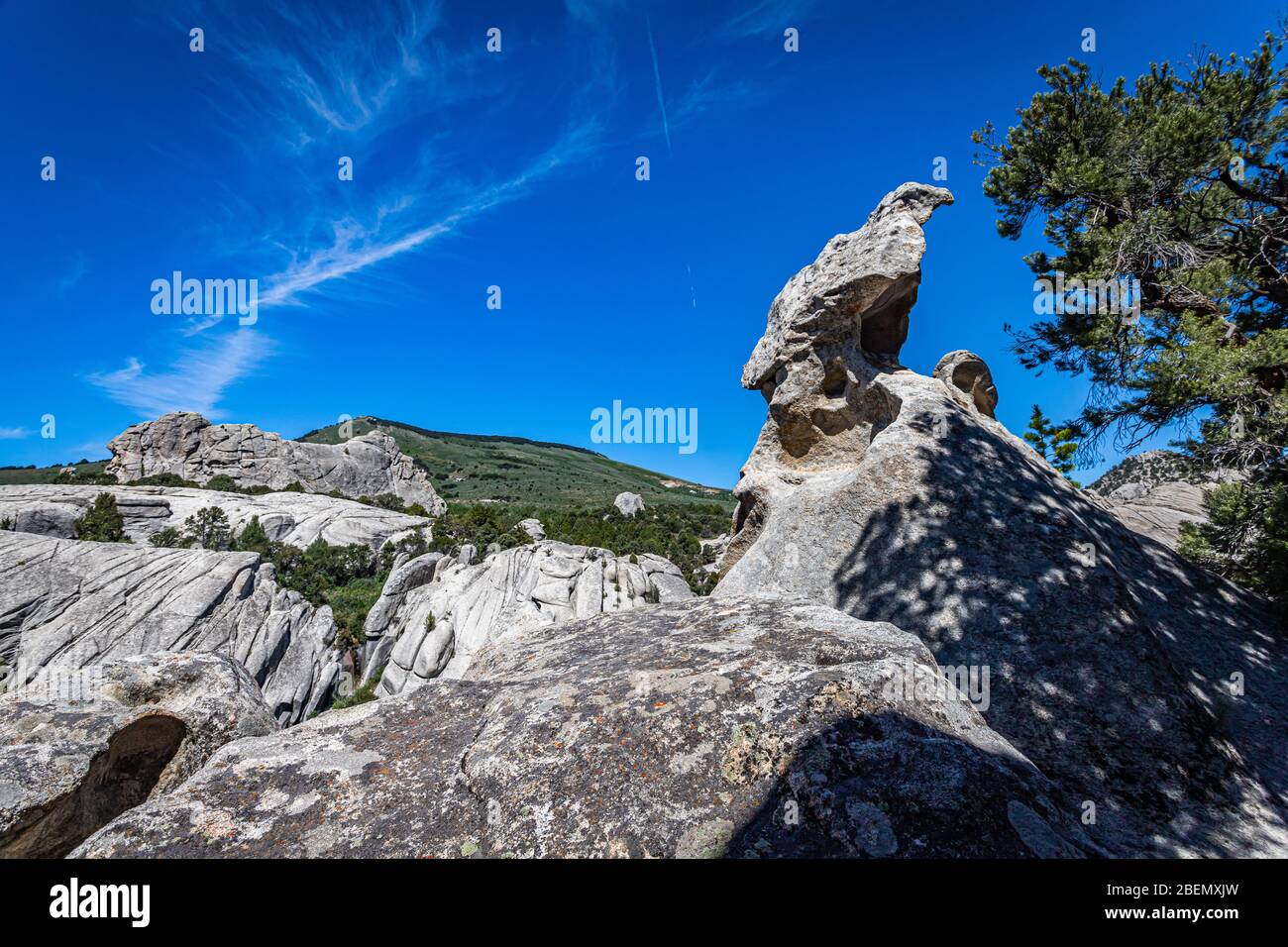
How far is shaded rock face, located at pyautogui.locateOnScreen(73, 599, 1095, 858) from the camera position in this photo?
90.7 inches

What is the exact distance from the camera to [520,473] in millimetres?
136000

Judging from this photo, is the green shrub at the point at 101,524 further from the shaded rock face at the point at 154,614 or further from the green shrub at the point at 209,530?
the shaded rock face at the point at 154,614

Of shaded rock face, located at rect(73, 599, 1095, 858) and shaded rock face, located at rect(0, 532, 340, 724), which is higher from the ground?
shaded rock face, located at rect(73, 599, 1095, 858)

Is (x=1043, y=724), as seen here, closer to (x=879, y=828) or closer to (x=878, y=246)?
(x=879, y=828)

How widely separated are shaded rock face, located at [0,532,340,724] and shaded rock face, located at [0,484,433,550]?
21001 mm

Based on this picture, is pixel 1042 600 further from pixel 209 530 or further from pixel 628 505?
pixel 628 505

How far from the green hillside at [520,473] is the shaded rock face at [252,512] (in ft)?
137

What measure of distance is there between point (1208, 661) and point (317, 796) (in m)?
9.23

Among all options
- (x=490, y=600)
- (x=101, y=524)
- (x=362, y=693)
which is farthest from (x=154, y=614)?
(x=101, y=524)

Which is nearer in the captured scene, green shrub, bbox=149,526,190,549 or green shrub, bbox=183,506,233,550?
green shrub, bbox=149,526,190,549

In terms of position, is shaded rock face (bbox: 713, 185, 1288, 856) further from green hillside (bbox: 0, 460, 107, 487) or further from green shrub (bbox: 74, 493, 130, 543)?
green hillside (bbox: 0, 460, 107, 487)

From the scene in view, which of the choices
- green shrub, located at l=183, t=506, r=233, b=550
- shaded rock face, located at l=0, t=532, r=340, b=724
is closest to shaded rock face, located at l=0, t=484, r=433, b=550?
green shrub, located at l=183, t=506, r=233, b=550
